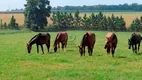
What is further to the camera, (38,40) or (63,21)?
(63,21)

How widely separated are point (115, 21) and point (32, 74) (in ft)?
264

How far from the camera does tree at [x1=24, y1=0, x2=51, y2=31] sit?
9150 centimetres

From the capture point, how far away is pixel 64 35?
3219cm

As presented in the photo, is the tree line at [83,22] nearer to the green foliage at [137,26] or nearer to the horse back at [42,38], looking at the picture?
the green foliage at [137,26]

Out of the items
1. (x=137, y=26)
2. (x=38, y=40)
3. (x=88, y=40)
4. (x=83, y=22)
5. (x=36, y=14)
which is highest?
(x=88, y=40)

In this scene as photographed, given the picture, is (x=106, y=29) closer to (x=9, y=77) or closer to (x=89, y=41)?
(x=89, y=41)

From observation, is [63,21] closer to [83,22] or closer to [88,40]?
[83,22]

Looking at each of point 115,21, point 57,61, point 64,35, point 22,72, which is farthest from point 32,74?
point 115,21

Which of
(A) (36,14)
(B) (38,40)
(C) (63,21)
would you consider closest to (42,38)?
(B) (38,40)

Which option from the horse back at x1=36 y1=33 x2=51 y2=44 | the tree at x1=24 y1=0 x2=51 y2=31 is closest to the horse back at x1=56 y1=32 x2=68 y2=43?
the horse back at x1=36 y1=33 x2=51 y2=44

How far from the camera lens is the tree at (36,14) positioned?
9150 cm

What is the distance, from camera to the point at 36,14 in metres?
93.3

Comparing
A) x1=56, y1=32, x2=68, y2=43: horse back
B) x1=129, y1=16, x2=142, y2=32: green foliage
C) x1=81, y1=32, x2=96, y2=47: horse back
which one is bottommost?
x1=129, y1=16, x2=142, y2=32: green foliage

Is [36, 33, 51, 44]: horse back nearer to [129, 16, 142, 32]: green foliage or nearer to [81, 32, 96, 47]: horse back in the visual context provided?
[81, 32, 96, 47]: horse back
